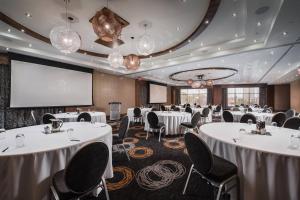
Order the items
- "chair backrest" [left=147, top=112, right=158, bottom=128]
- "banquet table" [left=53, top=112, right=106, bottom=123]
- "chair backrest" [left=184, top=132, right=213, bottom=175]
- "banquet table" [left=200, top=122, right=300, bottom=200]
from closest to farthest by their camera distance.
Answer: "banquet table" [left=200, top=122, right=300, bottom=200], "chair backrest" [left=184, top=132, right=213, bottom=175], "chair backrest" [left=147, top=112, right=158, bottom=128], "banquet table" [left=53, top=112, right=106, bottom=123]

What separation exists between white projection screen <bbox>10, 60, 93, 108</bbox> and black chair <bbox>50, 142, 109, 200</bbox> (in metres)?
6.29

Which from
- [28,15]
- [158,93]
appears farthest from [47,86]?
[158,93]

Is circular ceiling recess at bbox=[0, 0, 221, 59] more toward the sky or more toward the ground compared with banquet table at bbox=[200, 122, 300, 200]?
more toward the sky

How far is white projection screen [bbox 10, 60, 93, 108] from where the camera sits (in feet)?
19.1

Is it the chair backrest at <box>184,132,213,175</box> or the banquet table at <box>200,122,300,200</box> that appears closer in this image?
the banquet table at <box>200,122,300,200</box>

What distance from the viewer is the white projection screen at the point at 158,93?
49.1ft

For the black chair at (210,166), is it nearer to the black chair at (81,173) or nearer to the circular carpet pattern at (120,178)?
the black chair at (81,173)

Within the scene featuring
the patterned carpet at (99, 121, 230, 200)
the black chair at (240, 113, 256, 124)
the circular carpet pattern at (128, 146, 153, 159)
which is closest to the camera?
the patterned carpet at (99, 121, 230, 200)

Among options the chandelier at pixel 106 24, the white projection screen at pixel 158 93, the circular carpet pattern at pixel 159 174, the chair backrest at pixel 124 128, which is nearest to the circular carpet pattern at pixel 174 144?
the circular carpet pattern at pixel 159 174

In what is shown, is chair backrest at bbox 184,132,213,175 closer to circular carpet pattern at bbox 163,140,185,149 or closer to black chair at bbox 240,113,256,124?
circular carpet pattern at bbox 163,140,185,149

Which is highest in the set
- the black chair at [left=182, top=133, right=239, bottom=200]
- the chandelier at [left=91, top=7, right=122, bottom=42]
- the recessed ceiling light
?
the recessed ceiling light

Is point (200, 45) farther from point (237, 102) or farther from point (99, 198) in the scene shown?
point (237, 102)

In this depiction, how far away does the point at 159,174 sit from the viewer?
2674mm

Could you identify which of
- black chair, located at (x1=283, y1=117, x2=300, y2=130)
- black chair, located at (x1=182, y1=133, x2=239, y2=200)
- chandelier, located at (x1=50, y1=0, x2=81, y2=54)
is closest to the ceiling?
chandelier, located at (x1=50, y1=0, x2=81, y2=54)
